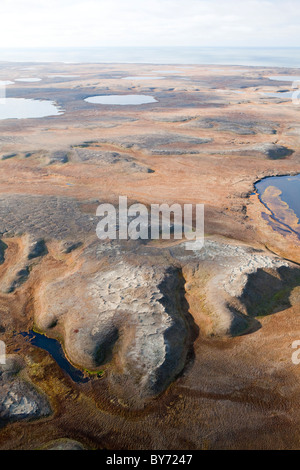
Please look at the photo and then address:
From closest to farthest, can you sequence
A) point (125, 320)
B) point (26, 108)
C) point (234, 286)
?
point (125, 320) → point (234, 286) → point (26, 108)

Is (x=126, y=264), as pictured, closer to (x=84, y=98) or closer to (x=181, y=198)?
(x=181, y=198)

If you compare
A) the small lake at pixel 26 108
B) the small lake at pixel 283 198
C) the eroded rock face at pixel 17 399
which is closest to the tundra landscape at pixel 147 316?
the eroded rock face at pixel 17 399

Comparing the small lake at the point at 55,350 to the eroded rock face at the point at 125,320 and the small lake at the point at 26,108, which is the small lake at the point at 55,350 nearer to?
the eroded rock face at the point at 125,320

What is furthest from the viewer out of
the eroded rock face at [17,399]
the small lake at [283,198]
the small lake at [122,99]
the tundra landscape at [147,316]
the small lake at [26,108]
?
the small lake at [122,99]

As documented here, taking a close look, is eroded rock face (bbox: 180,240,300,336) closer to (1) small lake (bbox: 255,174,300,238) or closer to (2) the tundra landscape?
(2) the tundra landscape

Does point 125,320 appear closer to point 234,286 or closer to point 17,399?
point 17,399

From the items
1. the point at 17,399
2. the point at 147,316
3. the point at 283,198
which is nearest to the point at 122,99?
the point at 283,198

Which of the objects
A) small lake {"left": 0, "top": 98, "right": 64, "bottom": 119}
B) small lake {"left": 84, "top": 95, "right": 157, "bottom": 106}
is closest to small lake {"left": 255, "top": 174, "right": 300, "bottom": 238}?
small lake {"left": 0, "top": 98, "right": 64, "bottom": 119}
